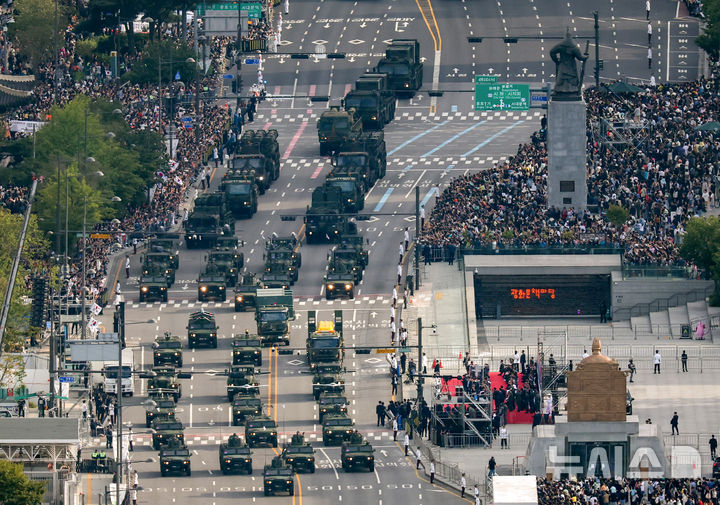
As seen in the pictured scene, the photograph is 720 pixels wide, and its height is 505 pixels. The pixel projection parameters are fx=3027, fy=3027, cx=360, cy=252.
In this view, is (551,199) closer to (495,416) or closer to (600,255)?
(600,255)

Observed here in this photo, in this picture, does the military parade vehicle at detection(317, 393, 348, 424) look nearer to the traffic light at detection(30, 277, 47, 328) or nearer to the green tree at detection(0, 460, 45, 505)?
the traffic light at detection(30, 277, 47, 328)

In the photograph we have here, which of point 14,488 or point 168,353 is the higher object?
point 168,353

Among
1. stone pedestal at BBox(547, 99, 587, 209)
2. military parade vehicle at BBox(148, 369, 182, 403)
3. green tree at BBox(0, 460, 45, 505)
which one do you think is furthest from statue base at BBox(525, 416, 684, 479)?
stone pedestal at BBox(547, 99, 587, 209)

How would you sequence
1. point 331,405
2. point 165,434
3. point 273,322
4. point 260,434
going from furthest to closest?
point 273,322 < point 331,405 < point 260,434 < point 165,434

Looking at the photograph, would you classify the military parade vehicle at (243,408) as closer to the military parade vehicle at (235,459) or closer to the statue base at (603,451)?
the military parade vehicle at (235,459)

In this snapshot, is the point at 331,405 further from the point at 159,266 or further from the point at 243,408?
the point at 159,266

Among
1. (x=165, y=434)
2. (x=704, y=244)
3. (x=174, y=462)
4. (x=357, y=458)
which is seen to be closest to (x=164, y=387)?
(x=165, y=434)

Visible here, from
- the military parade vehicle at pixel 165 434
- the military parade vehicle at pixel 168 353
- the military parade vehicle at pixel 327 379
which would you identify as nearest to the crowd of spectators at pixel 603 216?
the military parade vehicle at pixel 327 379
